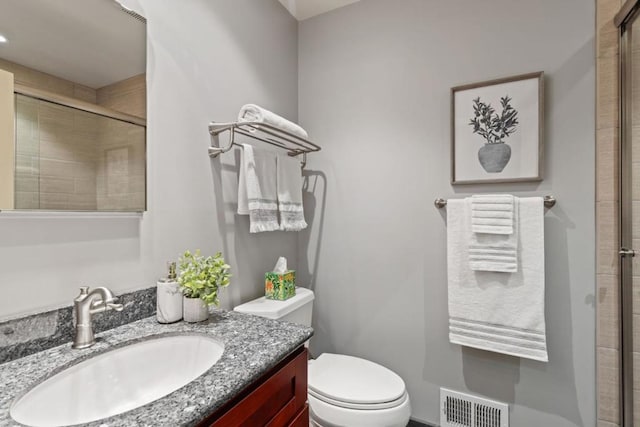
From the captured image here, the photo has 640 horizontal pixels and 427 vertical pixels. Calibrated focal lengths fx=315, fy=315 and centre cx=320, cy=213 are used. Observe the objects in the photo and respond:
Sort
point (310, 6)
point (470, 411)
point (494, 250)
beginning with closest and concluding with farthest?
1. point (494, 250)
2. point (470, 411)
3. point (310, 6)

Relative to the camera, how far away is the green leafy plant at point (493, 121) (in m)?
1.47

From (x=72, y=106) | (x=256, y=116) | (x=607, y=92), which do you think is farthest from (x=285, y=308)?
(x=607, y=92)

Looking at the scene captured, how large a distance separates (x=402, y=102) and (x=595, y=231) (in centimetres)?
106

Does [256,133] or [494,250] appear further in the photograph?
[256,133]

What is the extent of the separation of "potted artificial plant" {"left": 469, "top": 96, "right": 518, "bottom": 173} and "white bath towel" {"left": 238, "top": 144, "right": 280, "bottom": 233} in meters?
1.02

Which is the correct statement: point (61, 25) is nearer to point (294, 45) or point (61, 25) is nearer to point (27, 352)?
point (27, 352)

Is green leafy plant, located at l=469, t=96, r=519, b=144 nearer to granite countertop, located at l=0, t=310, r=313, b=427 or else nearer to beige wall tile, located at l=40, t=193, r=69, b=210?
granite countertop, located at l=0, t=310, r=313, b=427

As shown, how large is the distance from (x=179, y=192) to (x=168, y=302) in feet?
1.38

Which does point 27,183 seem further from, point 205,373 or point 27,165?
point 205,373

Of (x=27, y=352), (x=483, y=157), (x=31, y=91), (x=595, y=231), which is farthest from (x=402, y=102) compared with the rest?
(x=27, y=352)

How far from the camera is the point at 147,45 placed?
1107 mm

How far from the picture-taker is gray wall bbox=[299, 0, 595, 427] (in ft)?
4.52

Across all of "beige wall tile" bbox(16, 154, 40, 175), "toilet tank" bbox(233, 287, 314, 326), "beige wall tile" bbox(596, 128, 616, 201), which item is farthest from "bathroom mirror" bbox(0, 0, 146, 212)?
"beige wall tile" bbox(596, 128, 616, 201)

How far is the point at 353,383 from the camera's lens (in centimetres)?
141
